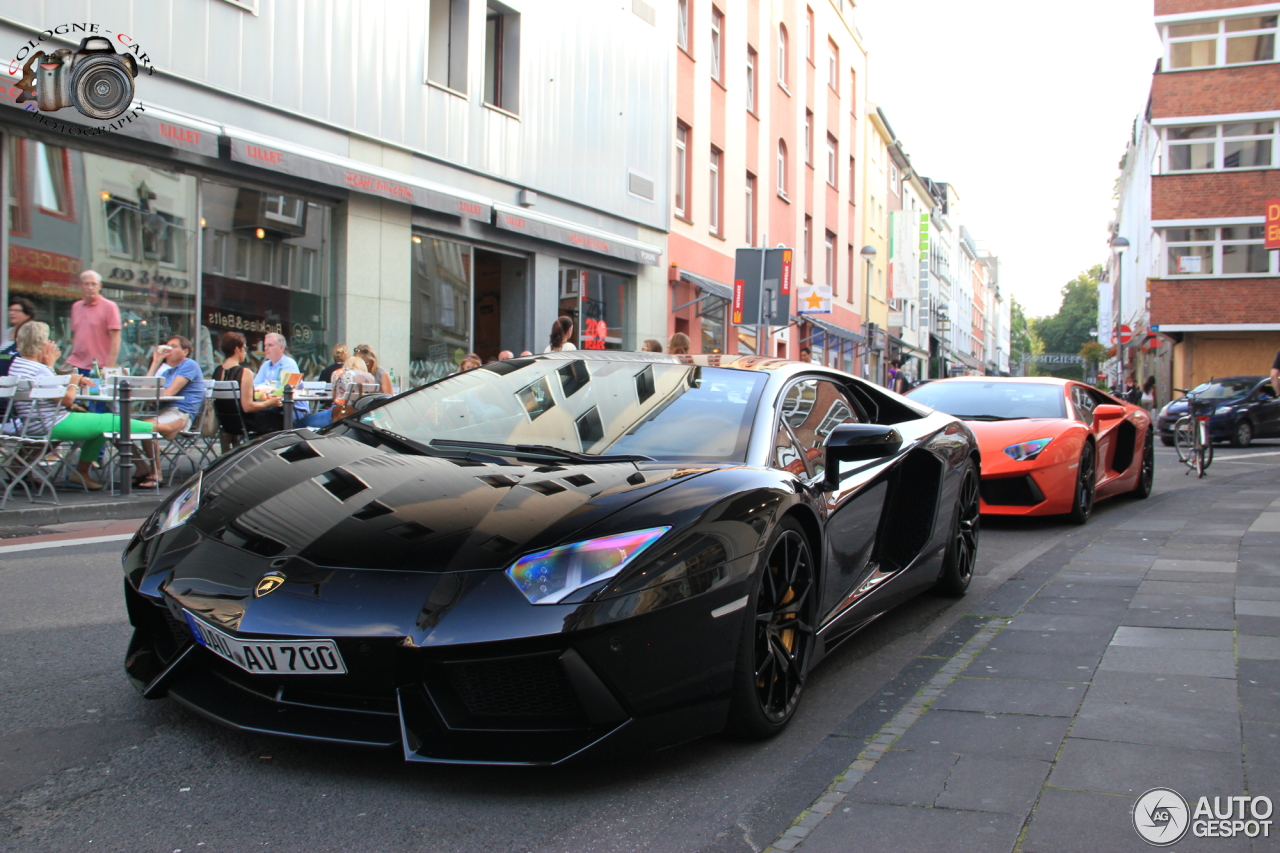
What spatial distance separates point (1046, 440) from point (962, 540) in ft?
10.3

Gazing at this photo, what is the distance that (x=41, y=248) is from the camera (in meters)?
10.2

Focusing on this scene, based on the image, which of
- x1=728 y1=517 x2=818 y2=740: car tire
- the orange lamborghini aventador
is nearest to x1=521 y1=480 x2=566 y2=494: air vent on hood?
x1=728 y1=517 x2=818 y2=740: car tire

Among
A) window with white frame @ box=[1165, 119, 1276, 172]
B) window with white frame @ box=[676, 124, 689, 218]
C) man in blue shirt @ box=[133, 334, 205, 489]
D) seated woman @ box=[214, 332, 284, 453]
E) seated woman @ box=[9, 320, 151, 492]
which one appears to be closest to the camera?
seated woman @ box=[9, 320, 151, 492]

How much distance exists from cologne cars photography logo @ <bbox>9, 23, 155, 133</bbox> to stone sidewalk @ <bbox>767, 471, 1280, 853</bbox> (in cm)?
941

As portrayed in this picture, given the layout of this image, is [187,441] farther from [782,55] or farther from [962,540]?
[782,55]

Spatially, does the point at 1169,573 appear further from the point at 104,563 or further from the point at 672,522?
the point at 104,563

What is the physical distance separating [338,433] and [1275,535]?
6737 mm

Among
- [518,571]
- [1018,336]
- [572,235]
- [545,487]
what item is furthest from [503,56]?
[1018,336]

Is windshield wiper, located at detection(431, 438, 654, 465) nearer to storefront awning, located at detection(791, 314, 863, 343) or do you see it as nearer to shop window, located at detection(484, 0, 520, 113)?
shop window, located at detection(484, 0, 520, 113)

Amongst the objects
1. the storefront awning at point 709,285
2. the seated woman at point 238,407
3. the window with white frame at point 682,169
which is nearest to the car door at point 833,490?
the seated woman at point 238,407

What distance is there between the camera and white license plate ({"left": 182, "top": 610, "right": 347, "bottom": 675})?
250 cm

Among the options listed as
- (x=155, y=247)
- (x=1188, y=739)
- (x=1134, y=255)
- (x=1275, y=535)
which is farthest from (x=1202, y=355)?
(x=1188, y=739)

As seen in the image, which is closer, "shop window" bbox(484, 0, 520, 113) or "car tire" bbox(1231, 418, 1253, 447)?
"shop window" bbox(484, 0, 520, 113)

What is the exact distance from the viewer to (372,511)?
2.90 m
